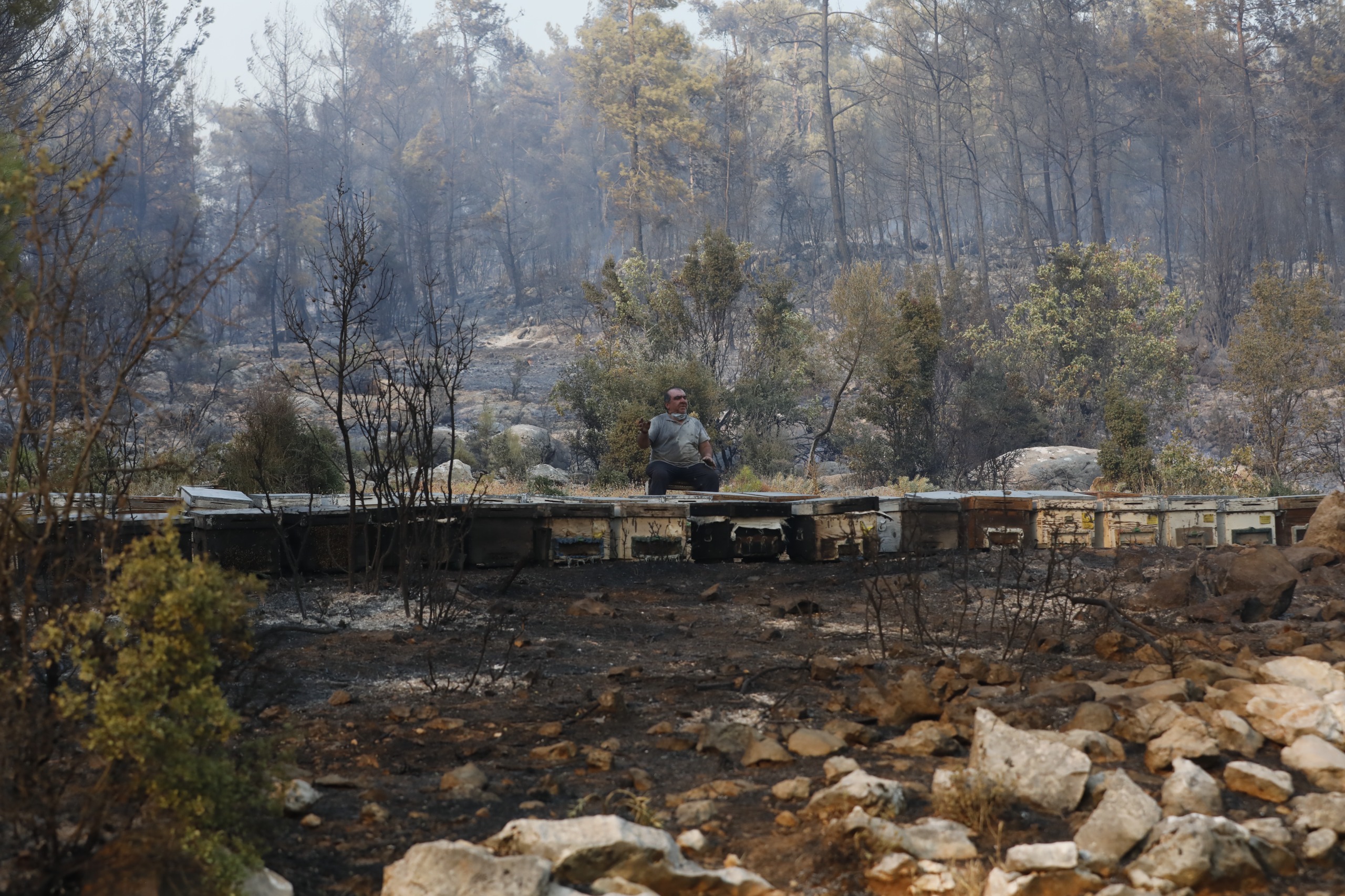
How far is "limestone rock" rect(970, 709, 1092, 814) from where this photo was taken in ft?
10.4

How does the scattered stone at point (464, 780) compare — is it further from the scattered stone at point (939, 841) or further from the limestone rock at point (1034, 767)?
the limestone rock at point (1034, 767)

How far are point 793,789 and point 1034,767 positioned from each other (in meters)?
0.72

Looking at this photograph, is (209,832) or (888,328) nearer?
(209,832)

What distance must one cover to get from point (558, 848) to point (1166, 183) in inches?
2102

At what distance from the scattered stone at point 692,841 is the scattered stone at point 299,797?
3.58 feet

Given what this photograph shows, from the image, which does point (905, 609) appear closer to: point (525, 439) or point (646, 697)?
point (646, 697)

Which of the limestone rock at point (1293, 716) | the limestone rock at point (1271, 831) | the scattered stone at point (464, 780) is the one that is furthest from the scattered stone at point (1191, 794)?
the scattered stone at point (464, 780)

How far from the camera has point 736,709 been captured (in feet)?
14.6

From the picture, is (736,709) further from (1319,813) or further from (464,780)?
(1319,813)

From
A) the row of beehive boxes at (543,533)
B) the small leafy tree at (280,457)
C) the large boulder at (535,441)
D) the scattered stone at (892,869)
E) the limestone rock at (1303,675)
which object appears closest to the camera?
the scattered stone at (892,869)

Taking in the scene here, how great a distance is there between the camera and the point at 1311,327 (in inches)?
850

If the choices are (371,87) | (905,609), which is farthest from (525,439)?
(371,87)

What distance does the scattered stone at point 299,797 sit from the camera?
3113 mm

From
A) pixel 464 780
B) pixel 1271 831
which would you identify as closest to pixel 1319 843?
pixel 1271 831
